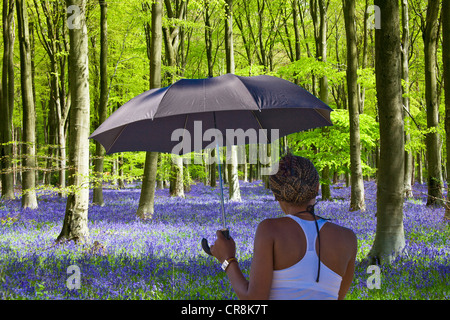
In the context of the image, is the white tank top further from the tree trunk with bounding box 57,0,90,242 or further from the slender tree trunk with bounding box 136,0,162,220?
the slender tree trunk with bounding box 136,0,162,220

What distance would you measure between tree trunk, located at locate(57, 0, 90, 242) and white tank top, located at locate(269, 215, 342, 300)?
19.5 feet

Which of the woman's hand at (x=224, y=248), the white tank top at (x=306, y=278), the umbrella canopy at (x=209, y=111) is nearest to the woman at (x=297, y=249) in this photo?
the white tank top at (x=306, y=278)

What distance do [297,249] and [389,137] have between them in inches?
174

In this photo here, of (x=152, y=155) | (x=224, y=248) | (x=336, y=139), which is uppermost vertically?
(x=336, y=139)

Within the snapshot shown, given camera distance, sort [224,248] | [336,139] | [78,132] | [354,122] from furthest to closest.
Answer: [336,139] → [354,122] → [78,132] → [224,248]

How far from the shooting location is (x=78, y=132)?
24.8ft

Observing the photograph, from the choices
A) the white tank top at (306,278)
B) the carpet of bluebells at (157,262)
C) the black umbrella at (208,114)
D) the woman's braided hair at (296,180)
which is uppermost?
the black umbrella at (208,114)

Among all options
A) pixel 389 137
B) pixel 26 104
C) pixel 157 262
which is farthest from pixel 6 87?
pixel 389 137

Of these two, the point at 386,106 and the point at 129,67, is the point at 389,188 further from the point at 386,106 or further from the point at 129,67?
the point at 129,67

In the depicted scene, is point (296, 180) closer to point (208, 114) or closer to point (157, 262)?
point (208, 114)

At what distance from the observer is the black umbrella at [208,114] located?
3.44 metres

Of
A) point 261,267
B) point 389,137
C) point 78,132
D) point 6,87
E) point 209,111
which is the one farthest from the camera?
point 6,87

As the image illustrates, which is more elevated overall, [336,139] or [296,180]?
[336,139]

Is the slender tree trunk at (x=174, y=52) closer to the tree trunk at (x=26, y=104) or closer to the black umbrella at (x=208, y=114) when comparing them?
the tree trunk at (x=26, y=104)
